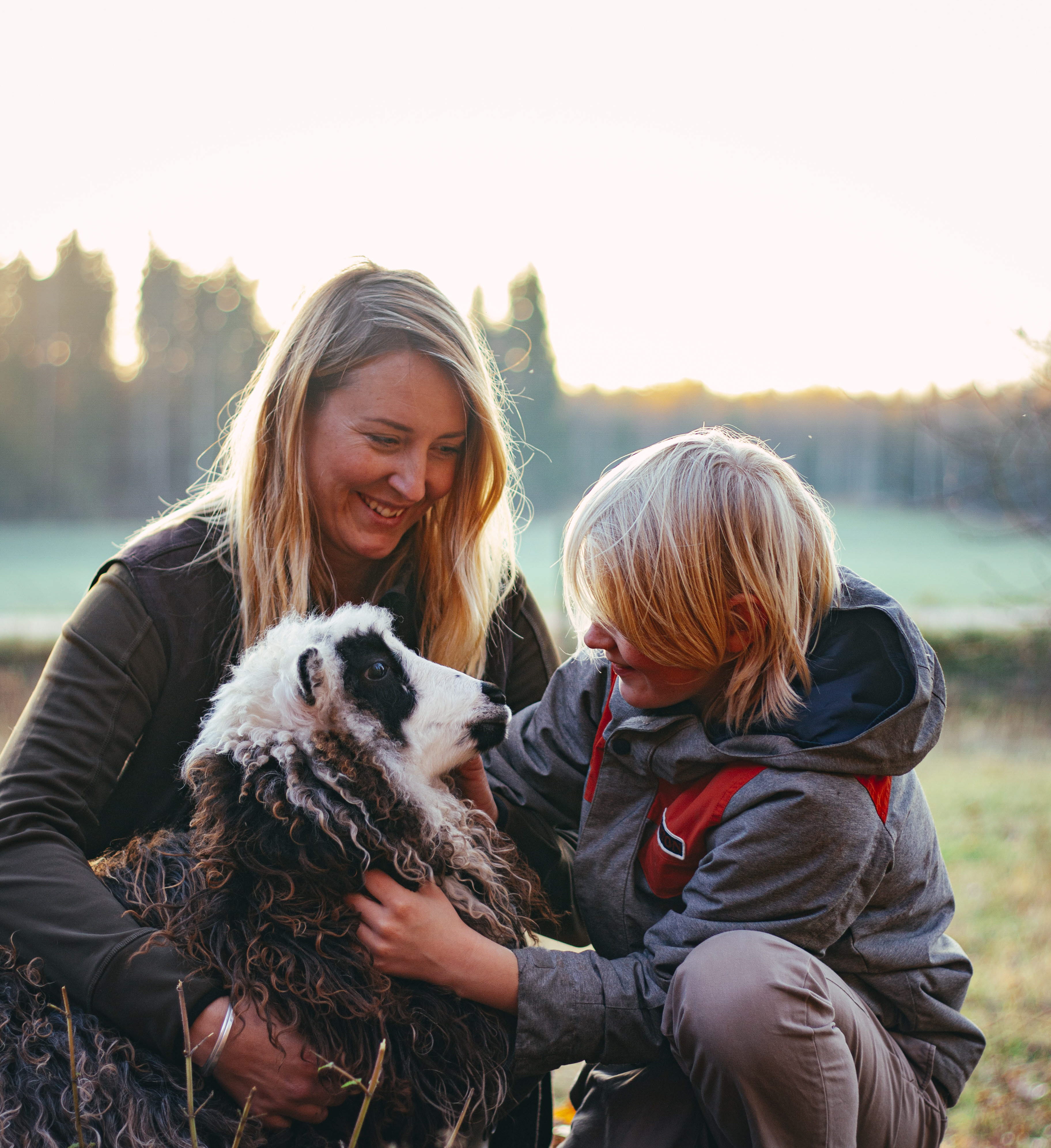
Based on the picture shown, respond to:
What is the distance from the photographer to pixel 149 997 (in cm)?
192

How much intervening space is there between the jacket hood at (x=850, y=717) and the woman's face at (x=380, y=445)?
0.96 m

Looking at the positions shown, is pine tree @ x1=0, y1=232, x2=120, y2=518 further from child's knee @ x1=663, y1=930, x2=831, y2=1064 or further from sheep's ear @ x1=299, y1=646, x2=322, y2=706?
child's knee @ x1=663, y1=930, x2=831, y2=1064

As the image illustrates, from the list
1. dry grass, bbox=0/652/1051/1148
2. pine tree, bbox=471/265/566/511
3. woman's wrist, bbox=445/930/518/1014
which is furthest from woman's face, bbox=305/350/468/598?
pine tree, bbox=471/265/566/511

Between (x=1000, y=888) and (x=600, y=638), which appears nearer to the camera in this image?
(x=600, y=638)

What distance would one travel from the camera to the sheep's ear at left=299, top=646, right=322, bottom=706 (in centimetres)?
203

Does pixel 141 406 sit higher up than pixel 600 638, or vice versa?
pixel 600 638

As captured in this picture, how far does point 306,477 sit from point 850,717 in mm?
1617

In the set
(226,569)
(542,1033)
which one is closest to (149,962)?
(542,1033)

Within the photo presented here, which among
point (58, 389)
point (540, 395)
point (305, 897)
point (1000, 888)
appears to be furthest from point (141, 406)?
point (305, 897)

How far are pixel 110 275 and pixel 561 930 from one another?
2809 centimetres

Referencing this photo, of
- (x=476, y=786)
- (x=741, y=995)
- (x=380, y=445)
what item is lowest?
(x=741, y=995)

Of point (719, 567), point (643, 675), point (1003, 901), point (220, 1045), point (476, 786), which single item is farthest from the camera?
point (1003, 901)

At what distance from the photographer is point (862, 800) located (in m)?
1.98

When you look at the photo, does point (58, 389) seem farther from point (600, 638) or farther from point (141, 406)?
point (600, 638)
